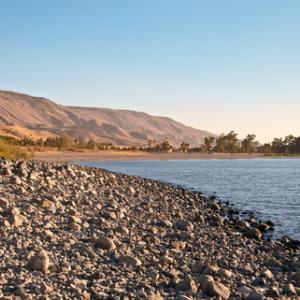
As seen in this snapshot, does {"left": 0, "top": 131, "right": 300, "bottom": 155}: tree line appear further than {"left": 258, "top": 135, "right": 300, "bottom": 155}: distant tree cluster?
No

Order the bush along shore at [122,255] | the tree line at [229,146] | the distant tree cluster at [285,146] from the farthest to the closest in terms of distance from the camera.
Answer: the distant tree cluster at [285,146]
the tree line at [229,146]
the bush along shore at [122,255]

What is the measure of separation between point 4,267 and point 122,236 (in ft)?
15.7

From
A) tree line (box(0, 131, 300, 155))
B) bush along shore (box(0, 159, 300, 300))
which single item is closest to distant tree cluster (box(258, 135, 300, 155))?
tree line (box(0, 131, 300, 155))

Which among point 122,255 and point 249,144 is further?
point 249,144

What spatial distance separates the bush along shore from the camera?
28.4 feet

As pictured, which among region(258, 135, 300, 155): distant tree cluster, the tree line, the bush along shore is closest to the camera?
the bush along shore

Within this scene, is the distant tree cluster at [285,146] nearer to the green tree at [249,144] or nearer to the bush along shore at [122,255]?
the green tree at [249,144]

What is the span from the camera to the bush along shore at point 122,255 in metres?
8.65

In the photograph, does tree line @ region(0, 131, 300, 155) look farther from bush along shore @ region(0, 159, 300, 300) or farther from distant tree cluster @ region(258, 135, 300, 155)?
bush along shore @ region(0, 159, 300, 300)

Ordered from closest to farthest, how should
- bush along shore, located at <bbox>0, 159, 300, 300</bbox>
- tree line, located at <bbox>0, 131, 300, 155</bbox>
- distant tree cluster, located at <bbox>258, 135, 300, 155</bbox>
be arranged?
bush along shore, located at <bbox>0, 159, 300, 300</bbox> < tree line, located at <bbox>0, 131, 300, 155</bbox> < distant tree cluster, located at <bbox>258, 135, 300, 155</bbox>

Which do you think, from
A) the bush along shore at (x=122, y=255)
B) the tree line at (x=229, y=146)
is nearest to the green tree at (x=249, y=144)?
the tree line at (x=229, y=146)

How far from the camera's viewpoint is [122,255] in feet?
34.7

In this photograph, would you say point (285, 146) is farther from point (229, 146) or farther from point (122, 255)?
point (122, 255)

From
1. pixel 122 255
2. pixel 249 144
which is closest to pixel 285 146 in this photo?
pixel 249 144
